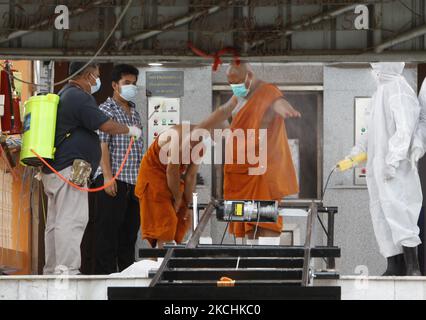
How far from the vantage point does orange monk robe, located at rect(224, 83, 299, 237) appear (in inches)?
663

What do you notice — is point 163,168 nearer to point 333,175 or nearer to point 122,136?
point 122,136

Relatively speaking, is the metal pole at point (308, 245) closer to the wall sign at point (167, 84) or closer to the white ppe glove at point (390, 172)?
the white ppe glove at point (390, 172)

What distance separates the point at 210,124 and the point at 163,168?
852 millimetres

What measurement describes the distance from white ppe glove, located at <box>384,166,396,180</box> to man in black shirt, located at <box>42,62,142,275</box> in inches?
95.5

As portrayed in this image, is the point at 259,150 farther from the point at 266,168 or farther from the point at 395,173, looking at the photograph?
the point at 395,173

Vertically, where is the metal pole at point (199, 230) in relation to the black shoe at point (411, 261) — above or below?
above

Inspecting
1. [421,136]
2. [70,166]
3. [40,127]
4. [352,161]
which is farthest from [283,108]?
[40,127]

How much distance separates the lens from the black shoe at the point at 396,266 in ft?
54.3

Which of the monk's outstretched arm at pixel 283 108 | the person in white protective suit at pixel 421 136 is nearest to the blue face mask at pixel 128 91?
the monk's outstretched arm at pixel 283 108

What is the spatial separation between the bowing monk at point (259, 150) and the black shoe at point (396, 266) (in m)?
1.00
